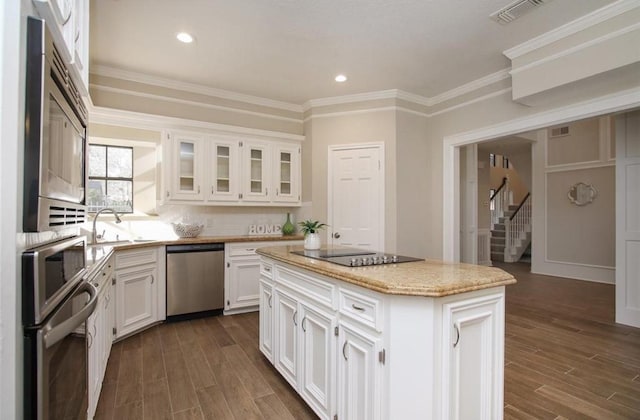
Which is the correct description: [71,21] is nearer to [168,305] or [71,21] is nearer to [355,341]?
[355,341]

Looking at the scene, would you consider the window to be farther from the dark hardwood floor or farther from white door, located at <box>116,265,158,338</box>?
the dark hardwood floor

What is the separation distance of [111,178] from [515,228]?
888 cm

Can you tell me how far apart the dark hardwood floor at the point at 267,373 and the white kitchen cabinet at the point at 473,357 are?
0.62 meters

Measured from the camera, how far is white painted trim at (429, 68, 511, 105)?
3.50m

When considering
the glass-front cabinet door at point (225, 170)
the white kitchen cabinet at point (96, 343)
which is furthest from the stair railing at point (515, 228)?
the white kitchen cabinet at point (96, 343)

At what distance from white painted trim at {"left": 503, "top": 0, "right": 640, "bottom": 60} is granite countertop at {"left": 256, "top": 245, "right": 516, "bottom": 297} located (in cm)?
228

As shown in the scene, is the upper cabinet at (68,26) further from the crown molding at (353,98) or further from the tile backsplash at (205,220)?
the crown molding at (353,98)

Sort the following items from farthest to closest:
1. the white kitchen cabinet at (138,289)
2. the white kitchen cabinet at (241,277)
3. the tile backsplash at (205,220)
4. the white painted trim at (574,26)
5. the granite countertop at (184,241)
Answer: the white kitchen cabinet at (241,277)
the tile backsplash at (205,220)
the granite countertop at (184,241)
the white kitchen cabinet at (138,289)
the white painted trim at (574,26)

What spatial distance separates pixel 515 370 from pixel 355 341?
1.77 m

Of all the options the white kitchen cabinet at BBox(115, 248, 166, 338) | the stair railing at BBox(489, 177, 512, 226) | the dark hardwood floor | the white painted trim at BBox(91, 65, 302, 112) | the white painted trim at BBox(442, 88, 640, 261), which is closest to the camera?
the dark hardwood floor

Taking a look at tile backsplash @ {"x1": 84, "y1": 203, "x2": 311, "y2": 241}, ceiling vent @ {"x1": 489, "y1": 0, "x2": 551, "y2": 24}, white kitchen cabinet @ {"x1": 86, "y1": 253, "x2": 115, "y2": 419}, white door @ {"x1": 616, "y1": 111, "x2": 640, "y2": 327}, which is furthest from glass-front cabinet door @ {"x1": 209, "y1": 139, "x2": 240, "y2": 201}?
white door @ {"x1": 616, "y1": 111, "x2": 640, "y2": 327}

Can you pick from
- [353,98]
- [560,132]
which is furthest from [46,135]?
[560,132]

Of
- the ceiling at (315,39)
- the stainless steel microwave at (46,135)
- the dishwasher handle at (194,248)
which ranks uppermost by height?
the ceiling at (315,39)

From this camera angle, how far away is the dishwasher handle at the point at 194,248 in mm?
3520
